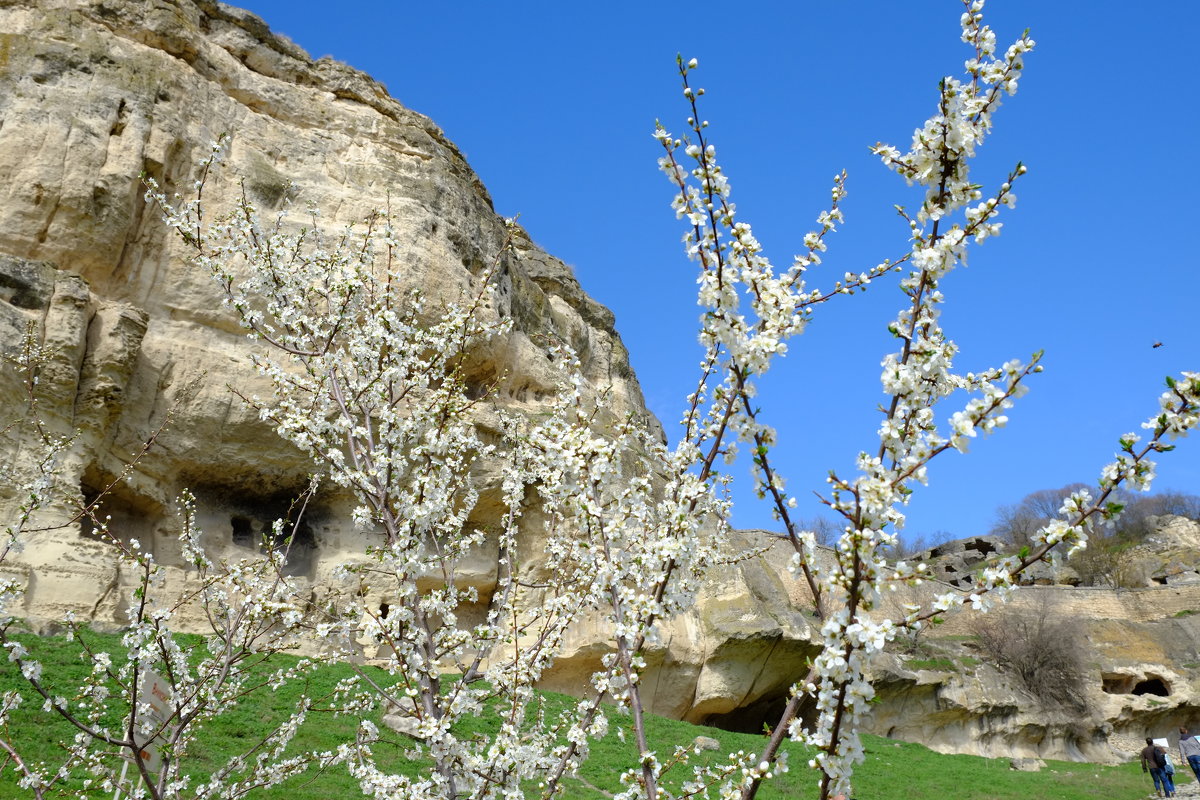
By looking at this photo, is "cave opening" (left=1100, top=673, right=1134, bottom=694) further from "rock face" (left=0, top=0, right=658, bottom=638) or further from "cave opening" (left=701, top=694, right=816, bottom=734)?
"rock face" (left=0, top=0, right=658, bottom=638)

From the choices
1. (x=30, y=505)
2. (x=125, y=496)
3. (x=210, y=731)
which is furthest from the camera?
(x=125, y=496)

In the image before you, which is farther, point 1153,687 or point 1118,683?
point 1153,687

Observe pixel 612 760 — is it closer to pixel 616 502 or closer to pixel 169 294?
pixel 616 502

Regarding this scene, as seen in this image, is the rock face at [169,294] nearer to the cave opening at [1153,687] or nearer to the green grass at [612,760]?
the green grass at [612,760]

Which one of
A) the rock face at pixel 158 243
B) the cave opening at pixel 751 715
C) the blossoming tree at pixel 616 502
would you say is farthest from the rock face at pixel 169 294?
the blossoming tree at pixel 616 502

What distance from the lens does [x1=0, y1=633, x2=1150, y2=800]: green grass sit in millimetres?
9703

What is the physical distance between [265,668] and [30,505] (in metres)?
11.0

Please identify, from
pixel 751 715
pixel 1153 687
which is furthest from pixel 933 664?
pixel 1153 687

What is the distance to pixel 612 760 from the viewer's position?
1362 cm

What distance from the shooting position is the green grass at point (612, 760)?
382 inches

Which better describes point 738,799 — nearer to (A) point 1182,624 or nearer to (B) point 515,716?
(B) point 515,716

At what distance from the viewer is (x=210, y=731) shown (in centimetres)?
1088

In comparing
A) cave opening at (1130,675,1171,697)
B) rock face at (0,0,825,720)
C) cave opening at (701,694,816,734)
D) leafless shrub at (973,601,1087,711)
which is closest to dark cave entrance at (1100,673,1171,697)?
cave opening at (1130,675,1171,697)

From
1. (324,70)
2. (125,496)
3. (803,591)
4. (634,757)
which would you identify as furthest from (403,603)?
(803,591)
